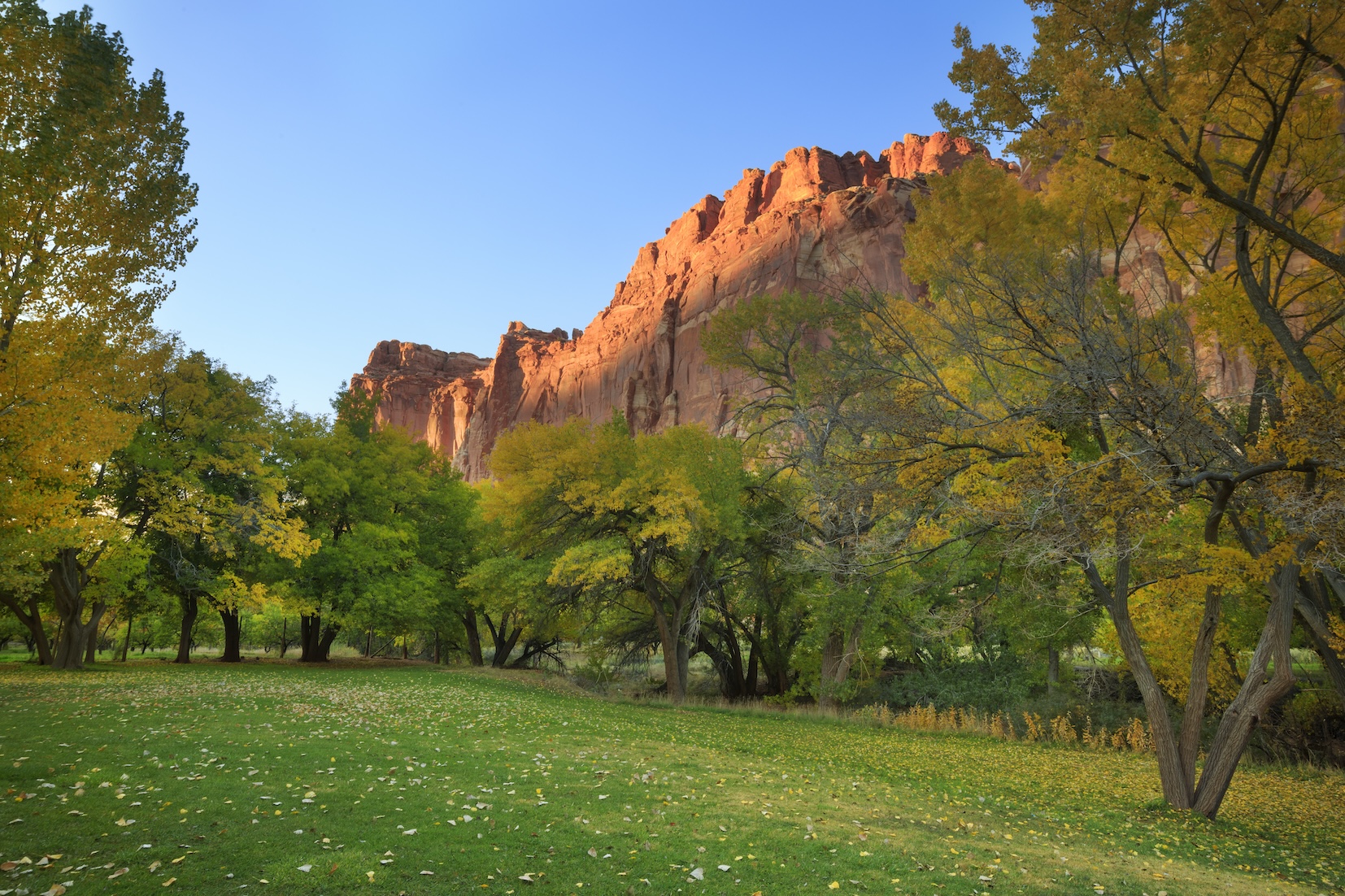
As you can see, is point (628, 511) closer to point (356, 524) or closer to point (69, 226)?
point (356, 524)

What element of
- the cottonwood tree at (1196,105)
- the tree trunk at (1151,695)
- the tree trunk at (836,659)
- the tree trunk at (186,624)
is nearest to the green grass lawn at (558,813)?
the tree trunk at (1151,695)

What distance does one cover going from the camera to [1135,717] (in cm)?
1812

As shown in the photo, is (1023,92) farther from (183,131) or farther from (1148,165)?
(183,131)

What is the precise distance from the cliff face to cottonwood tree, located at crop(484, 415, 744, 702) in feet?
136

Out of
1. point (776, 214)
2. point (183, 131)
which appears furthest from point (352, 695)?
point (776, 214)

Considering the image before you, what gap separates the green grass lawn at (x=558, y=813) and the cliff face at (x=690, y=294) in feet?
172

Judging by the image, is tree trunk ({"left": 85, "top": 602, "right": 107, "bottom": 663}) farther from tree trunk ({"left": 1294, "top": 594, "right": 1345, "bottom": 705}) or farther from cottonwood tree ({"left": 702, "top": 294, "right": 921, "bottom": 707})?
tree trunk ({"left": 1294, "top": 594, "right": 1345, "bottom": 705})

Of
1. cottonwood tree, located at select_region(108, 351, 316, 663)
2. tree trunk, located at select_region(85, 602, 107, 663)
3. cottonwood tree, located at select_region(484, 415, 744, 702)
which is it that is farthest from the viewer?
tree trunk, located at select_region(85, 602, 107, 663)

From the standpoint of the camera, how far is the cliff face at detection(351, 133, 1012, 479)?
77.0m

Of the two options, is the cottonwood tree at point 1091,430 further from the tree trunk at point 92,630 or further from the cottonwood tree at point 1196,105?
the tree trunk at point 92,630

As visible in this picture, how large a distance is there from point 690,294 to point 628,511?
7556 cm

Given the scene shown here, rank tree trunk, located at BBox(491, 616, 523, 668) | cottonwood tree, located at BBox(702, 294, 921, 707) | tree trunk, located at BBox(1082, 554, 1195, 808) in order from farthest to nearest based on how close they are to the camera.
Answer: tree trunk, located at BBox(491, 616, 523, 668), tree trunk, located at BBox(1082, 554, 1195, 808), cottonwood tree, located at BBox(702, 294, 921, 707)

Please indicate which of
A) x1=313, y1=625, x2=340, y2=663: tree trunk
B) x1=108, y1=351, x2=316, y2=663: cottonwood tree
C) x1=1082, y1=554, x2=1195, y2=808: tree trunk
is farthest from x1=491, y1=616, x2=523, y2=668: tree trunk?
x1=1082, y1=554, x2=1195, y2=808: tree trunk

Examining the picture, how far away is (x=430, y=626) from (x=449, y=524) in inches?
188
